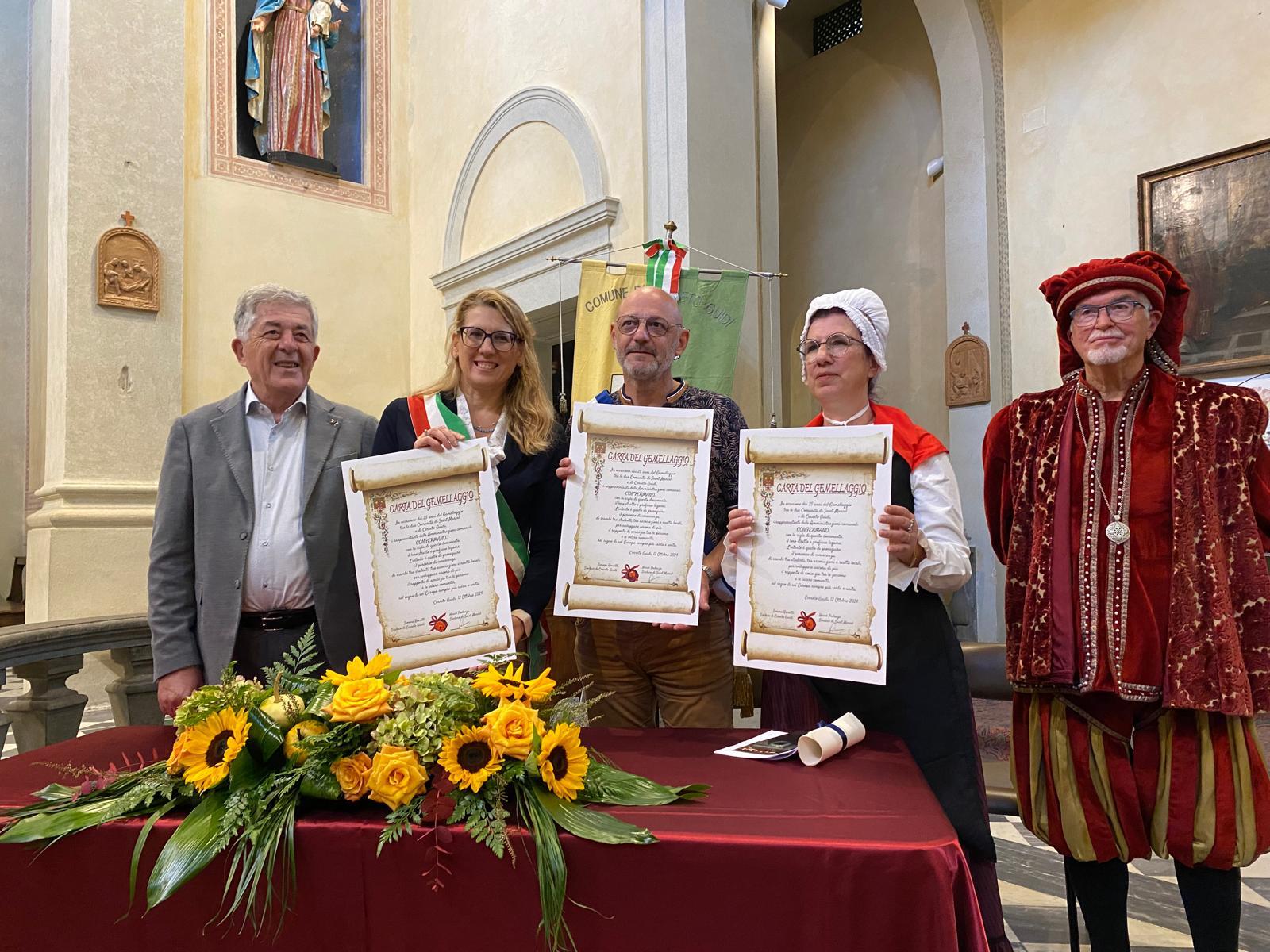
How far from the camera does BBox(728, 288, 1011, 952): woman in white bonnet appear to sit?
195 centimetres

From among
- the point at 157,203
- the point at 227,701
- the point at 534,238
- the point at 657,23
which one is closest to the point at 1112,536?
the point at 227,701

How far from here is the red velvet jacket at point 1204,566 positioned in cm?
185

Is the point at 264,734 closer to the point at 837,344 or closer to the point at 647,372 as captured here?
the point at 647,372

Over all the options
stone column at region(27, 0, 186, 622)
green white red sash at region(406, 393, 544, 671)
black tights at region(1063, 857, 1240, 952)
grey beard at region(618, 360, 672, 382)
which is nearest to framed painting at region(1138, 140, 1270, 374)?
black tights at region(1063, 857, 1240, 952)

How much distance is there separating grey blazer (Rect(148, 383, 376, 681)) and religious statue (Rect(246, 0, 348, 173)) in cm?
702

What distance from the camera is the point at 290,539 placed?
7.51 feet

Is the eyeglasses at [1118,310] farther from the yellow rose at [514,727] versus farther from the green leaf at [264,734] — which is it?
the green leaf at [264,734]

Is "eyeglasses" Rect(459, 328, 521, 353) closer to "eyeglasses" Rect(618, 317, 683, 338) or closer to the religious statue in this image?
"eyeglasses" Rect(618, 317, 683, 338)

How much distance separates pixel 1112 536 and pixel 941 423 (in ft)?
21.2

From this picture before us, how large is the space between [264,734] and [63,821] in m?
0.33

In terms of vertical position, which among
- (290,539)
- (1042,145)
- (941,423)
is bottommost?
(290,539)

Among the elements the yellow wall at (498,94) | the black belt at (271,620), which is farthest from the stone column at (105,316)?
A: the black belt at (271,620)

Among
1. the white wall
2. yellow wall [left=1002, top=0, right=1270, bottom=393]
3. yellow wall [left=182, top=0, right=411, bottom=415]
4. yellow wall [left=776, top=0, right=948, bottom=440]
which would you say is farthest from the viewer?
the white wall

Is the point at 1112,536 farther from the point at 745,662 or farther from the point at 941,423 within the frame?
the point at 941,423
